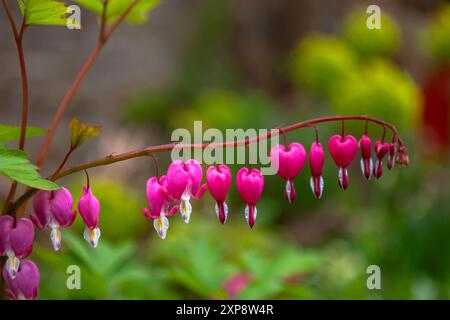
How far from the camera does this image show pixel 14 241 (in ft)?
3.04

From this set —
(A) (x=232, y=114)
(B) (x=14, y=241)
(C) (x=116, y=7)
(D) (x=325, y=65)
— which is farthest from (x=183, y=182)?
(A) (x=232, y=114)

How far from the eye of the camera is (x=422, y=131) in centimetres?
429

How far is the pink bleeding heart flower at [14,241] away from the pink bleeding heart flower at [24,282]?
33mm

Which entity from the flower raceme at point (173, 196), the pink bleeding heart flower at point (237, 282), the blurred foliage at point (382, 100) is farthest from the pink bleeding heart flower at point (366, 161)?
the blurred foliage at point (382, 100)

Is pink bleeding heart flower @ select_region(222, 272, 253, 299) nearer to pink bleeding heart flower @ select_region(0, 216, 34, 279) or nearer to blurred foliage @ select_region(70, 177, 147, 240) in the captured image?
pink bleeding heart flower @ select_region(0, 216, 34, 279)

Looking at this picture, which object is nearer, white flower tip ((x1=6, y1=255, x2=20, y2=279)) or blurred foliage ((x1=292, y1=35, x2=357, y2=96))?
white flower tip ((x1=6, y1=255, x2=20, y2=279))

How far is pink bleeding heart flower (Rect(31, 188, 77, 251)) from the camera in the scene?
3.12ft

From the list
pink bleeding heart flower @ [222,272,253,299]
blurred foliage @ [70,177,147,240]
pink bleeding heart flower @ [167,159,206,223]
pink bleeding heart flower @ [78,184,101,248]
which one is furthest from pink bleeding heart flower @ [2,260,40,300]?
blurred foliage @ [70,177,147,240]

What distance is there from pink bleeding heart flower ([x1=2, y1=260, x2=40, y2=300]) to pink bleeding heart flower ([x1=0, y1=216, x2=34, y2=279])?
0.11 feet

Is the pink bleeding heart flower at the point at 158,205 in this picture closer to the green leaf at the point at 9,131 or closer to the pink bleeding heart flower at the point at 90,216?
the pink bleeding heart flower at the point at 90,216

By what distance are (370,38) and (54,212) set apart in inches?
148

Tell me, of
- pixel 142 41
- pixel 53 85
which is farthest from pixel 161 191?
pixel 142 41

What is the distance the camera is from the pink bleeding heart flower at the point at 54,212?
0.95m
